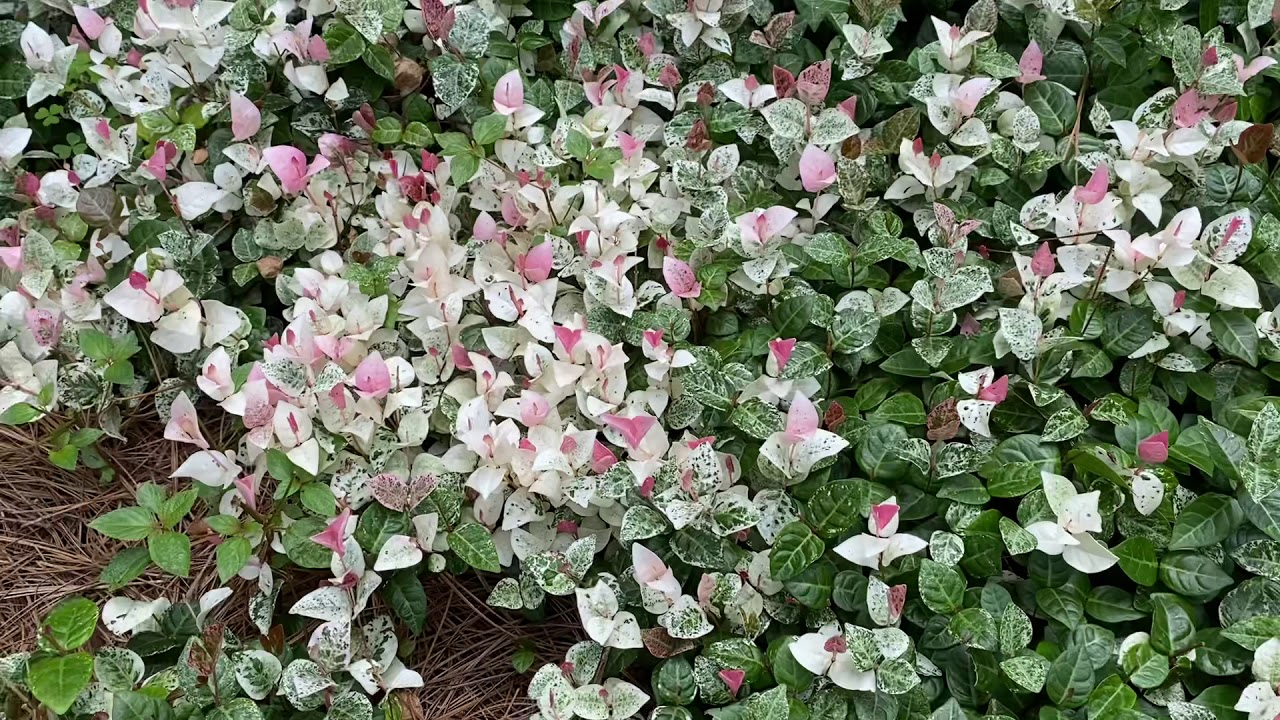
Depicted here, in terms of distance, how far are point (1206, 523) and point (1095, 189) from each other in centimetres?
55

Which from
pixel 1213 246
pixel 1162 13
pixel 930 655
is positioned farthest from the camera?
pixel 1162 13

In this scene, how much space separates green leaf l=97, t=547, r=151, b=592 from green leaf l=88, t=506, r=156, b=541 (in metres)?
0.04

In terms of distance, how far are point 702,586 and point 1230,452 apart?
2.54 ft

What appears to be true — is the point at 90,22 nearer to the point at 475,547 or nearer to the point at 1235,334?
the point at 475,547

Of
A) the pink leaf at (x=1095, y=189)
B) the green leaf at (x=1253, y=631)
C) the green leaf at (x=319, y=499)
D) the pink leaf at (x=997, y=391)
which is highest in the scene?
the pink leaf at (x=1095, y=189)

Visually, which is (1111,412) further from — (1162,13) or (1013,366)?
(1162,13)

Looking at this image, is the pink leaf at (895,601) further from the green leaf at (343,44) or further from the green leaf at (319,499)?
the green leaf at (343,44)

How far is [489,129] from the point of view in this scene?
166cm

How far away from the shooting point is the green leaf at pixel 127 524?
130cm

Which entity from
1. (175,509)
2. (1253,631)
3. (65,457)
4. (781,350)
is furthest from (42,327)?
(1253,631)

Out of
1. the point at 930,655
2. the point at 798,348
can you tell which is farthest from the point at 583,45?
the point at 930,655

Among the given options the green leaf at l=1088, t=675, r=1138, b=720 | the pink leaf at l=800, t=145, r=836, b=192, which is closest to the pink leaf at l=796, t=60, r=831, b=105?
the pink leaf at l=800, t=145, r=836, b=192

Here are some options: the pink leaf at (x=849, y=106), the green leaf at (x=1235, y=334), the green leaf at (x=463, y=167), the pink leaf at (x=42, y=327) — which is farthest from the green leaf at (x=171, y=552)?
Result: the green leaf at (x=1235, y=334)

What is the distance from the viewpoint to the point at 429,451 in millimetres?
1566
